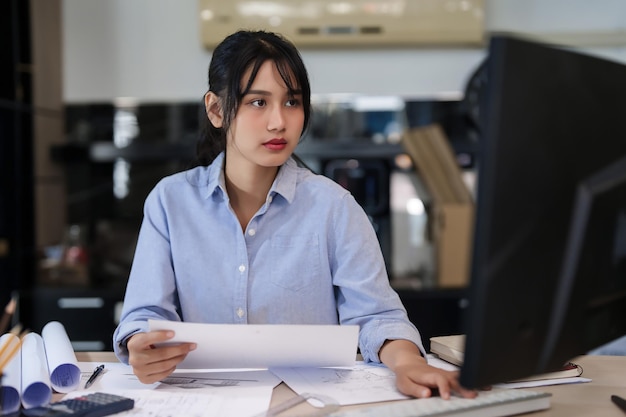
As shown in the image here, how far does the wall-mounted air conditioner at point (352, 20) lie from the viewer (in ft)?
9.27

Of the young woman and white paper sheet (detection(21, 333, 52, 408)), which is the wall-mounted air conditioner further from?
white paper sheet (detection(21, 333, 52, 408))

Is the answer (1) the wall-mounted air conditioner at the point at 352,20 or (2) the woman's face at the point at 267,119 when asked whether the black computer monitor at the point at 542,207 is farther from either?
(1) the wall-mounted air conditioner at the point at 352,20

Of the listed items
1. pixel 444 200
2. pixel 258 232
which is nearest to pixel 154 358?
pixel 258 232

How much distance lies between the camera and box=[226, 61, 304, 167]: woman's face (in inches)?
47.2

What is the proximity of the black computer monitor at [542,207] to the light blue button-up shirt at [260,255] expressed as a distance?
0.50m

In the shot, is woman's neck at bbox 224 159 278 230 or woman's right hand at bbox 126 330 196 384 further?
woman's neck at bbox 224 159 278 230

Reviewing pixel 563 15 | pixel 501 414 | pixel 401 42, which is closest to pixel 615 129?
pixel 501 414

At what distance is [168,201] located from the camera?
1298 millimetres

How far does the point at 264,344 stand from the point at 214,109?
53 cm

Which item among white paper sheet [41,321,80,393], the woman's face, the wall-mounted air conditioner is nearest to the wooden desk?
white paper sheet [41,321,80,393]

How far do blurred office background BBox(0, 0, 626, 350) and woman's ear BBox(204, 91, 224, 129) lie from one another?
162cm

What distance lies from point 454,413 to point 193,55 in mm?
2423

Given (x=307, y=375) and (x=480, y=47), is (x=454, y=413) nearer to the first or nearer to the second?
(x=307, y=375)

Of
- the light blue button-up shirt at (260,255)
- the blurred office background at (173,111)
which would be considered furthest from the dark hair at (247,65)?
the blurred office background at (173,111)
